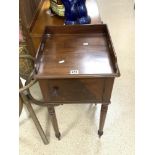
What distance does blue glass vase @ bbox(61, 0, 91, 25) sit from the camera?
135 centimetres

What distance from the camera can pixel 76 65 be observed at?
1056 millimetres

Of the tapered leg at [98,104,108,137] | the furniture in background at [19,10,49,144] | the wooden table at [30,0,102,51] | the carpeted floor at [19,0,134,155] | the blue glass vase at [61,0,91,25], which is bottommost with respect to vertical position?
the carpeted floor at [19,0,134,155]

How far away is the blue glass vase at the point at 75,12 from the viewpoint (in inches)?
53.1

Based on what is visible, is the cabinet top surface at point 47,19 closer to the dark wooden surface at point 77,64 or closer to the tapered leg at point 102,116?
the dark wooden surface at point 77,64

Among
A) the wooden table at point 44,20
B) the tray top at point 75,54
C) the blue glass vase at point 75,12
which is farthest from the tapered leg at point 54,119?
the blue glass vase at point 75,12

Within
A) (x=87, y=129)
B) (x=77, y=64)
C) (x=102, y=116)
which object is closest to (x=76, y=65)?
(x=77, y=64)

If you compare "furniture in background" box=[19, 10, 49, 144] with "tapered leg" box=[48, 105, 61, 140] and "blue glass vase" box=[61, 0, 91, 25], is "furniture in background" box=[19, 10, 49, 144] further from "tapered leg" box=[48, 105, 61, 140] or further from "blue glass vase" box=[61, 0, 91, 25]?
"blue glass vase" box=[61, 0, 91, 25]

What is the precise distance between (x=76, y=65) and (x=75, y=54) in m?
0.09

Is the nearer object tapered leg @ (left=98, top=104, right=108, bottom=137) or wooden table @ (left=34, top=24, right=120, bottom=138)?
wooden table @ (left=34, top=24, right=120, bottom=138)

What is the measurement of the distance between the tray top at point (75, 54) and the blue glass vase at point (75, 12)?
20cm

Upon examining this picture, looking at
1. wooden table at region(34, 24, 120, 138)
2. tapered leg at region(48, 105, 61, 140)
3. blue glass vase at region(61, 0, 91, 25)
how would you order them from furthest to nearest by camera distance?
blue glass vase at region(61, 0, 91, 25) < tapered leg at region(48, 105, 61, 140) < wooden table at region(34, 24, 120, 138)

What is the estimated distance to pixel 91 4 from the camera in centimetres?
166

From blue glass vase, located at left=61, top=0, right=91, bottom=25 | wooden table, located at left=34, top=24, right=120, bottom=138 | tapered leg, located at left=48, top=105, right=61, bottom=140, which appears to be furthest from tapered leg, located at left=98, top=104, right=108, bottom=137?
blue glass vase, located at left=61, top=0, right=91, bottom=25
